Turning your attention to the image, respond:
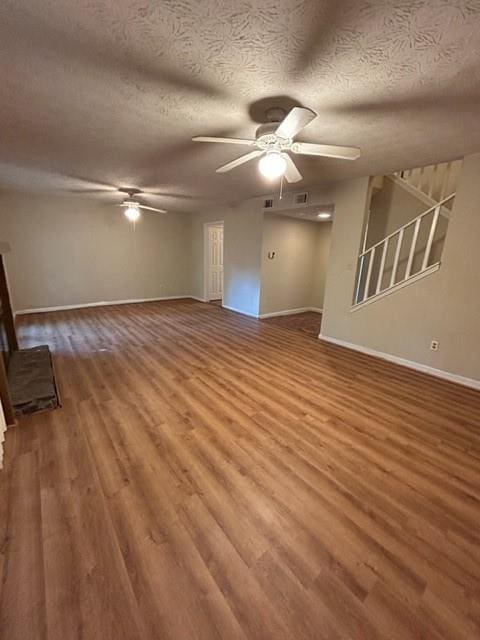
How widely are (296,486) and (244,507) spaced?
1.17 ft

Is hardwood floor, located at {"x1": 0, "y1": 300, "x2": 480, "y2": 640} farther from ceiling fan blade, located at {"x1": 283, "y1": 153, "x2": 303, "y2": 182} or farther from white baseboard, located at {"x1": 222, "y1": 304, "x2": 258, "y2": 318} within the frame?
white baseboard, located at {"x1": 222, "y1": 304, "x2": 258, "y2": 318}

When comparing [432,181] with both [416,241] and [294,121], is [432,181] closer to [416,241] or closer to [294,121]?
[416,241]

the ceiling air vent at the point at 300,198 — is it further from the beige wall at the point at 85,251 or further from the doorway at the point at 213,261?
the beige wall at the point at 85,251

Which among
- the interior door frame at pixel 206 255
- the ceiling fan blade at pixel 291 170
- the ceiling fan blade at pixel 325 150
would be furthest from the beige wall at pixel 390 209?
the interior door frame at pixel 206 255

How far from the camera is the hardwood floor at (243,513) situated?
105cm

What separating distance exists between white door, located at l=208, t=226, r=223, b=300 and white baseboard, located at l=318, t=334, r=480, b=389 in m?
4.02

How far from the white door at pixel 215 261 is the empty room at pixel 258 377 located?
2.83m

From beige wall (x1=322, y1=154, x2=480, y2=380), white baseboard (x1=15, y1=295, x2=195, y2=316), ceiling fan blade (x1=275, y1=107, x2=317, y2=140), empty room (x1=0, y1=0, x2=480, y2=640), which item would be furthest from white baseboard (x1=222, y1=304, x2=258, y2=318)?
ceiling fan blade (x1=275, y1=107, x2=317, y2=140)

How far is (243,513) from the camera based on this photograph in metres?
1.47

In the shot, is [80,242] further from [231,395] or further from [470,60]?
[470,60]

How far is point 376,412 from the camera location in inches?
96.8

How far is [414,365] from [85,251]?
6.80 m

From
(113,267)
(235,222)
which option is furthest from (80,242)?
(235,222)

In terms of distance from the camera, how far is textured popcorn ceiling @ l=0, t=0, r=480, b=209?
1195mm
